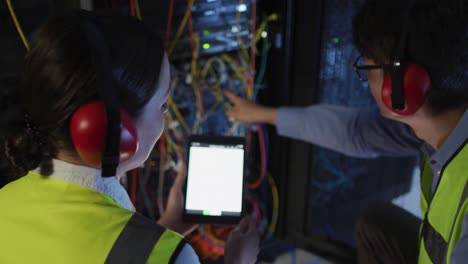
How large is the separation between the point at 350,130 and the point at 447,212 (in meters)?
0.56

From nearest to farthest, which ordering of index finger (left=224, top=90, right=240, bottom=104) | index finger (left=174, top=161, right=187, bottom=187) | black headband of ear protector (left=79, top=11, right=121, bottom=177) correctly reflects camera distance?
1. black headband of ear protector (left=79, top=11, right=121, bottom=177)
2. index finger (left=174, top=161, right=187, bottom=187)
3. index finger (left=224, top=90, right=240, bottom=104)

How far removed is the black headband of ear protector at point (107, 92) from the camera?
597mm

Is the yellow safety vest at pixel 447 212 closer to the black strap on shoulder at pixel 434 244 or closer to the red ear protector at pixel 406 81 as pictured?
the black strap on shoulder at pixel 434 244

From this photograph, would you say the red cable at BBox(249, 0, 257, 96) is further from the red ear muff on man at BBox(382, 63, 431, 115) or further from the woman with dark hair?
the woman with dark hair

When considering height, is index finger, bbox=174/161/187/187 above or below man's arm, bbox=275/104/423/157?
below

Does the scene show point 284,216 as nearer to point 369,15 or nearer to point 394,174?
point 394,174

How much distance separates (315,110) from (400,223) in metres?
0.48

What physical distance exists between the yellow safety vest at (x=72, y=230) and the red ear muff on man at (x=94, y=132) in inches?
3.0

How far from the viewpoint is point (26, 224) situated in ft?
2.14

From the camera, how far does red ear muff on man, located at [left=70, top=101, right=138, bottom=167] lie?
1.99ft

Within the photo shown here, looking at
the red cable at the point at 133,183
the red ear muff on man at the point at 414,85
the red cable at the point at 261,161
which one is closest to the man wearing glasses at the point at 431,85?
the red ear muff on man at the point at 414,85

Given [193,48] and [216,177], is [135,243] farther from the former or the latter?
[193,48]

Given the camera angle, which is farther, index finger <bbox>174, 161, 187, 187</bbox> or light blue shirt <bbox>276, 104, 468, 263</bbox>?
light blue shirt <bbox>276, 104, 468, 263</bbox>

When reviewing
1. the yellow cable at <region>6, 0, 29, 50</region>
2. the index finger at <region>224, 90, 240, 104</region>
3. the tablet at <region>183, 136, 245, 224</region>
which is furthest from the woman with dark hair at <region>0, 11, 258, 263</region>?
the index finger at <region>224, 90, 240, 104</region>
